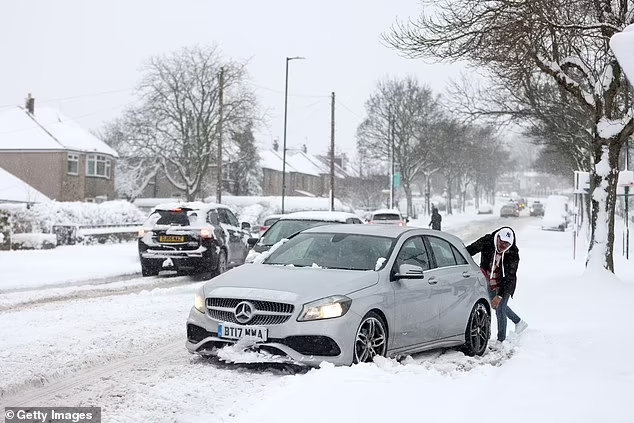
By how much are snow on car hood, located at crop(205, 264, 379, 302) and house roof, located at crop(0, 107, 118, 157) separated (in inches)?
1918

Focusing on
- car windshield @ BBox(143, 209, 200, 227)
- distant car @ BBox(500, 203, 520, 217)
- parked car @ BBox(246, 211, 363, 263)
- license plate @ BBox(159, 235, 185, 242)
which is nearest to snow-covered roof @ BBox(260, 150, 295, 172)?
distant car @ BBox(500, 203, 520, 217)

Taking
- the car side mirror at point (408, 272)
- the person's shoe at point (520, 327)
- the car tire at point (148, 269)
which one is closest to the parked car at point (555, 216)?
the car tire at point (148, 269)

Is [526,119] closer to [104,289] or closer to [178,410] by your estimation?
[104,289]

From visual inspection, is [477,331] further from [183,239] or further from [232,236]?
[232,236]

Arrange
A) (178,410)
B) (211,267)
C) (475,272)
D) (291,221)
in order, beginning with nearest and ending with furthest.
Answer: (178,410)
(475,272)
(291,221)
(211,267)

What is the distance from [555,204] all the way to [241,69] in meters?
25.7

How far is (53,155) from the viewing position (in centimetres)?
5409

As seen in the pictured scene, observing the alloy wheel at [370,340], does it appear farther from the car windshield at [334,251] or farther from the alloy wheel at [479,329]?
the alloy wheel at [479,329]

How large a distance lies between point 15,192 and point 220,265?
3262cm

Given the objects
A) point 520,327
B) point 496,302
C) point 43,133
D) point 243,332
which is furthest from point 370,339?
point 43,133

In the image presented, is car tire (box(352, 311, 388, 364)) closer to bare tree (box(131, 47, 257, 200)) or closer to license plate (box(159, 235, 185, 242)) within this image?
license plate (box(159, 235, 185, 242))

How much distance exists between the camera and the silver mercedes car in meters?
7.38

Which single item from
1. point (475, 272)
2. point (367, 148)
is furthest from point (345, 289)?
point (367, 148)

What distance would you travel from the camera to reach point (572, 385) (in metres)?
7.27
